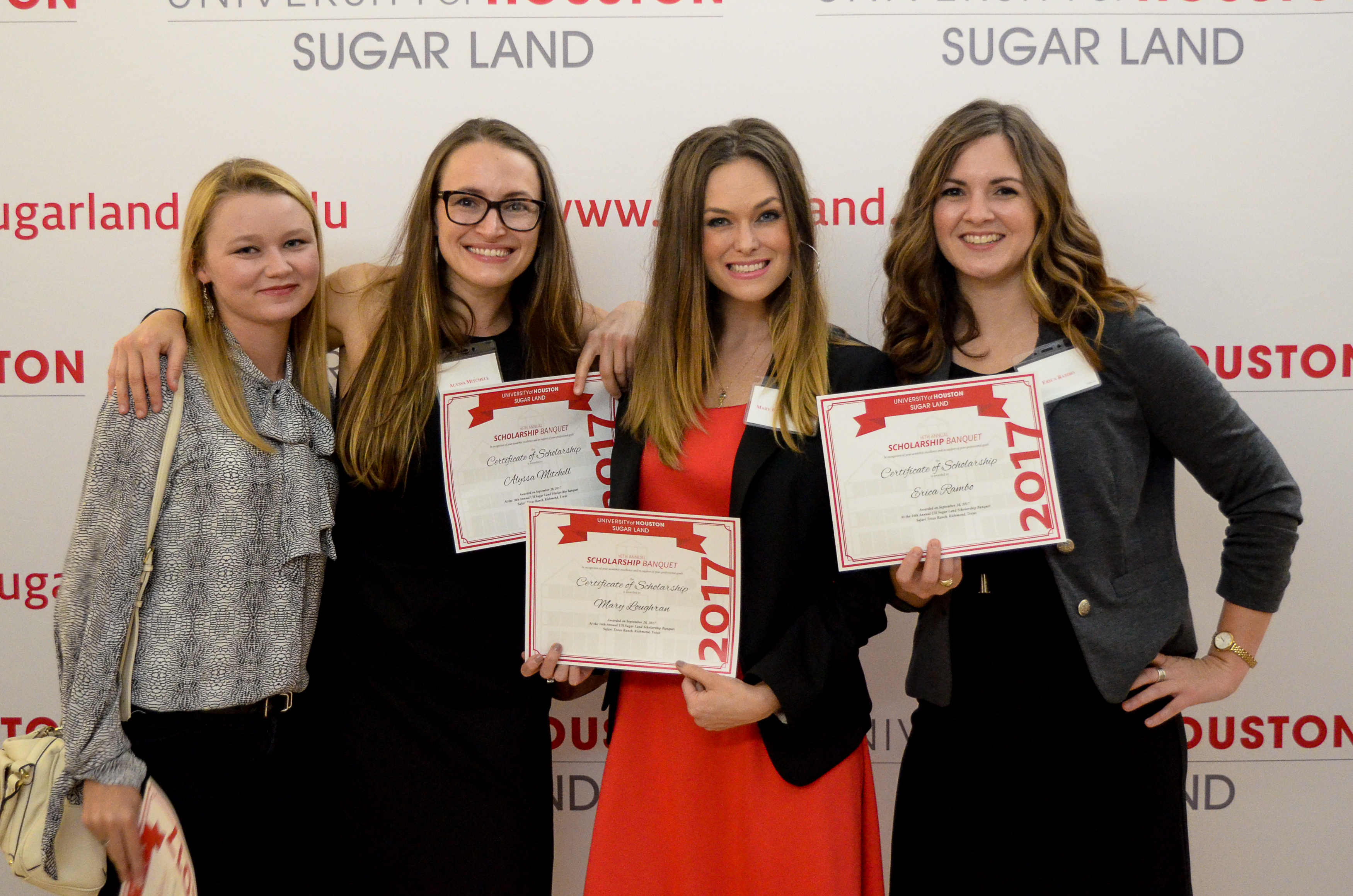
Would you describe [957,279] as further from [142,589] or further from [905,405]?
[142,589]

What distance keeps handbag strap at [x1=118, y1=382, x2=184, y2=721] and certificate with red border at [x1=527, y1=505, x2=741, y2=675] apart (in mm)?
653

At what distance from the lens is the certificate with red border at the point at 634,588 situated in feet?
5.43

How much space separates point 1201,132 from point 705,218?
1.51m

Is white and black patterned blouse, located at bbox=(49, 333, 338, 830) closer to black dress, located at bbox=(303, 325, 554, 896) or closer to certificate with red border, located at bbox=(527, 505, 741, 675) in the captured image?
black dress, located at bbox=(303, 325, 554, 896)

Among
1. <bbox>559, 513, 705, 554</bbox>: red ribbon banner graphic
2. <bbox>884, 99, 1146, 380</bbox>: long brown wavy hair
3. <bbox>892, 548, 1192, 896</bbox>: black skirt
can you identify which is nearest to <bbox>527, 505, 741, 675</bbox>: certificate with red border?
<bbox>559, 513, 705, 554</bbox>: red ribbon banner graphic

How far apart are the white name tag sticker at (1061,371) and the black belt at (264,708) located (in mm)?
1517

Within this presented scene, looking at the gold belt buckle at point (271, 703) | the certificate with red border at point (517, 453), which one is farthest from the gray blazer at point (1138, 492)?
the gold belt buckle at point (271, 703)

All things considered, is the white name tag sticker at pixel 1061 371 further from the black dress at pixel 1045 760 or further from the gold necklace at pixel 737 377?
the gold necklace at pixel 737 377

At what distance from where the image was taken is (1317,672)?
2559mm

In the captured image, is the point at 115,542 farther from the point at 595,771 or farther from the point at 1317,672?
the point at 1317,672

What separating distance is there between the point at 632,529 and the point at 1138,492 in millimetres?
940

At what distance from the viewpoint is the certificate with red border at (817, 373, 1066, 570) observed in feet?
5.26

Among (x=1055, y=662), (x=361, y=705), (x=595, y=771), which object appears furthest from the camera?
(x=595, y=771)

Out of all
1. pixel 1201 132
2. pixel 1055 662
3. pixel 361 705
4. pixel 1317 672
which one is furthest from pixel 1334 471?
pixel 361 705
